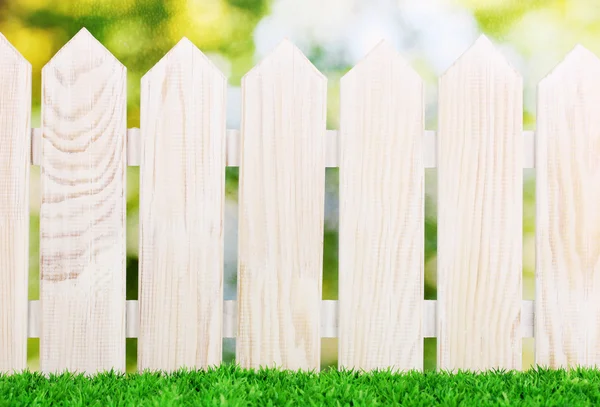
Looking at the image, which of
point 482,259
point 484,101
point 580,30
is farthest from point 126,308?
point 580,30

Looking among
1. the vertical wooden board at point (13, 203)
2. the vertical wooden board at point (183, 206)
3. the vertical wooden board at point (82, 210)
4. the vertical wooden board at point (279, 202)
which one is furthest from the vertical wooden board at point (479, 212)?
the vertical wooden board at point (13, 203)

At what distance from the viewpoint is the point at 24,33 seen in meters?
3.37

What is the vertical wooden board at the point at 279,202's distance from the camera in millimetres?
2211

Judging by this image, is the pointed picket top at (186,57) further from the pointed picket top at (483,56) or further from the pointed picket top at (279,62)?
the pointed picket top at (483,56)

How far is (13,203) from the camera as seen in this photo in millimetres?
2227

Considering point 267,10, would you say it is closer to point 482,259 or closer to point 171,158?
point 171,158

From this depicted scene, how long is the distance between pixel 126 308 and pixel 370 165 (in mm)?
973

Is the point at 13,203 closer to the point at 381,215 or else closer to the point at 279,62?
the point at 279,62

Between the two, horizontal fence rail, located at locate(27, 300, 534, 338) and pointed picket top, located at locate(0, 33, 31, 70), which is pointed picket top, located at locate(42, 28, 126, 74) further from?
horizontal fence rail, located at locate(27, 300, 534, 338)

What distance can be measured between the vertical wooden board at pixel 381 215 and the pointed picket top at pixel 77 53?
2.73ft

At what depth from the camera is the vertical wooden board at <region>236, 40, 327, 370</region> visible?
221cm

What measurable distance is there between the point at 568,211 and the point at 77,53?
1776 millimetres

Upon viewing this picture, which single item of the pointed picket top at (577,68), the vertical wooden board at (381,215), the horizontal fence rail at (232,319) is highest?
A: the pointed picket top at (577,68)

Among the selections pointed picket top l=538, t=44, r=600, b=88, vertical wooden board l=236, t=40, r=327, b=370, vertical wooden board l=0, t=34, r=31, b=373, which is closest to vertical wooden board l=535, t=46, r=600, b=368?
pointed picket top l=538, t=44, r=600, b=88
